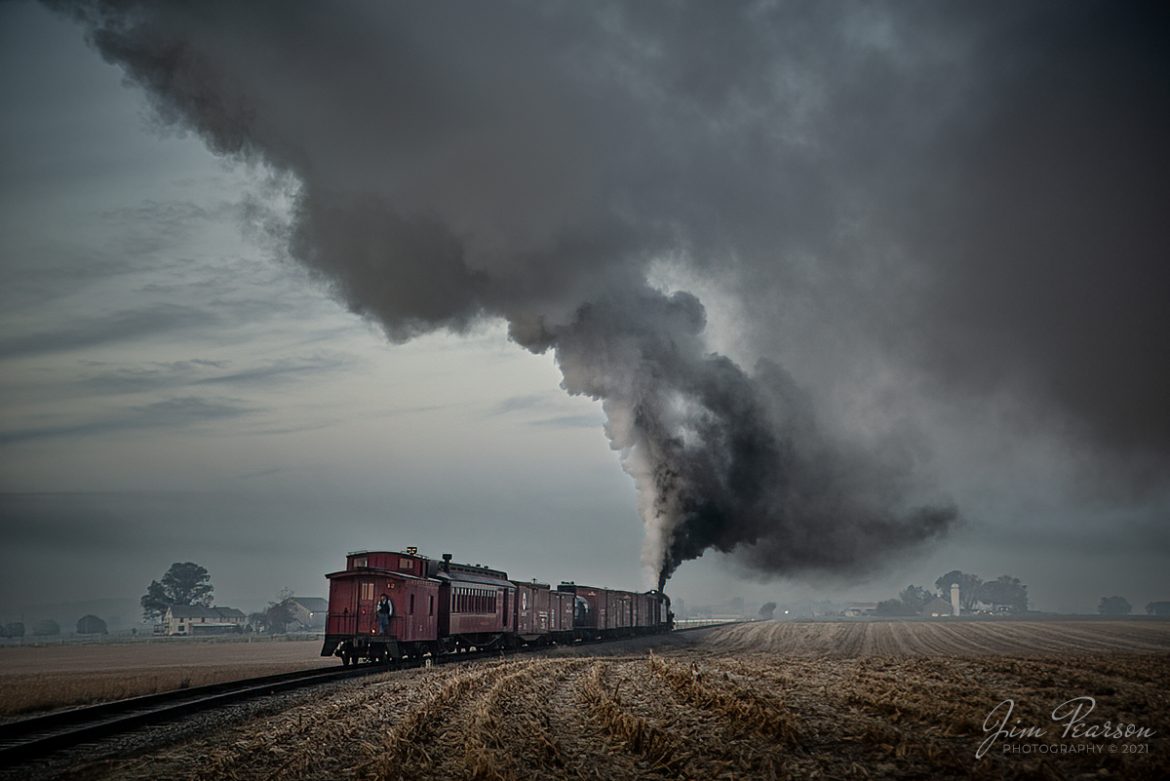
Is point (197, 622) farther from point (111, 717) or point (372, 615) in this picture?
point (111, 717)

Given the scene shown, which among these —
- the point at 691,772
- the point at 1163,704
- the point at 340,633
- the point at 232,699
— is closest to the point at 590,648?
the point at 340,633

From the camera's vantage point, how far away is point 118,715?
68.1 ft

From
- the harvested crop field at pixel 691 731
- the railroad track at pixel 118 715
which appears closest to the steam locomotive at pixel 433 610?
the railroad track at pixel 118 715

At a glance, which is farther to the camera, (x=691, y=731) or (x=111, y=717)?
(x=111, y=717)

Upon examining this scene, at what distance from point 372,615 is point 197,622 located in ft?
493

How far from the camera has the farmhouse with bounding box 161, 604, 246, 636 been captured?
524 ft

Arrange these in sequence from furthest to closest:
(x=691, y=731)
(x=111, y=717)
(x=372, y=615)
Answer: (x=372, y=615)
(x=111, y=717)
(x=691, y=731)

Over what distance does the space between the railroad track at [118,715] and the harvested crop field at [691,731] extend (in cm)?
214

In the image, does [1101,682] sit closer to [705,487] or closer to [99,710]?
[99,710]

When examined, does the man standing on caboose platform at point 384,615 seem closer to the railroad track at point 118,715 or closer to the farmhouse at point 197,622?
the railroad track at point 118,715

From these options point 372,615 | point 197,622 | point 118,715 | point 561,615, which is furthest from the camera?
point 197,622

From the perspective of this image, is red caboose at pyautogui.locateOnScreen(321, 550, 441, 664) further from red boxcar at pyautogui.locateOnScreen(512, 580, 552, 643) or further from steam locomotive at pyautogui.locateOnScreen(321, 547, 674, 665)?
red boxcar at pyautogui.locateOnScreen(512, 580, 552, 643)

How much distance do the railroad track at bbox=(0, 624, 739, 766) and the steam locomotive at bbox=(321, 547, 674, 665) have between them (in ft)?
12.9

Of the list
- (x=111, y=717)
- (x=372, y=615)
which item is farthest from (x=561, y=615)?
(x=111, y=717)
